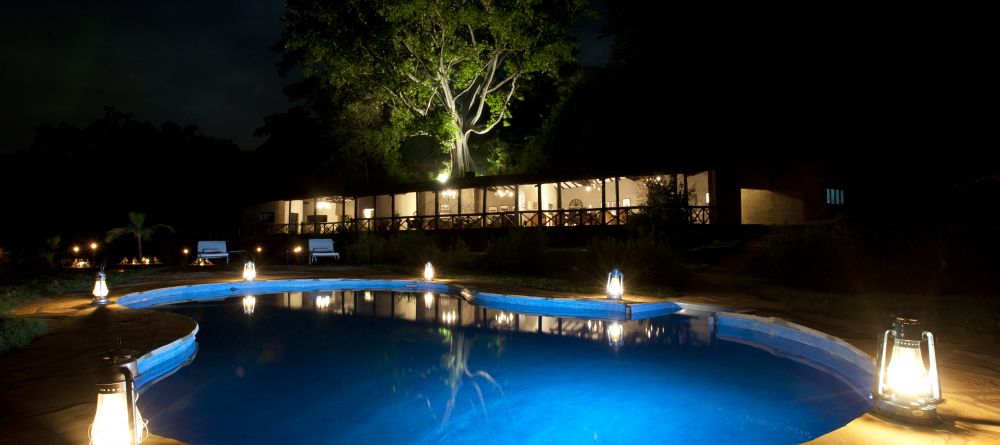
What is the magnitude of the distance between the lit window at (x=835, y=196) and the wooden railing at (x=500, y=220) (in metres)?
4.98

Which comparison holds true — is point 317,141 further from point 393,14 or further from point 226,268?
point 226,268

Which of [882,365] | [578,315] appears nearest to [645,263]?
[578,315]

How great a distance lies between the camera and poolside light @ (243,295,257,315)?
9.49m

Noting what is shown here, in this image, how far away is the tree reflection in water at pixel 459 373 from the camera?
15.8 feet

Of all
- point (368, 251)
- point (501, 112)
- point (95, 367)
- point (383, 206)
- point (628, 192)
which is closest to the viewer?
point (95, 367)

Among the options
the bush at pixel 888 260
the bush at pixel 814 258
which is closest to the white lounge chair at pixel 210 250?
the bush at pixel 888 260

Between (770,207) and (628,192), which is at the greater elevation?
(628,192)

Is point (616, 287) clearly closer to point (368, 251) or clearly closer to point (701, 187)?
point (368, 251)

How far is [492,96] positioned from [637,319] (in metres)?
20.1

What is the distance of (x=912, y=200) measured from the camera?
1964 centimetres

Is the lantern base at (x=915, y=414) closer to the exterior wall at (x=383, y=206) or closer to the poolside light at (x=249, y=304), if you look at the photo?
the poolside light at (x=249, y=304)

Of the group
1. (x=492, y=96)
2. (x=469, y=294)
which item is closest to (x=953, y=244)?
(x=469, y=294)

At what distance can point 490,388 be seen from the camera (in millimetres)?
5230

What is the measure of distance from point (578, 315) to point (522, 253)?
5.36 metres
